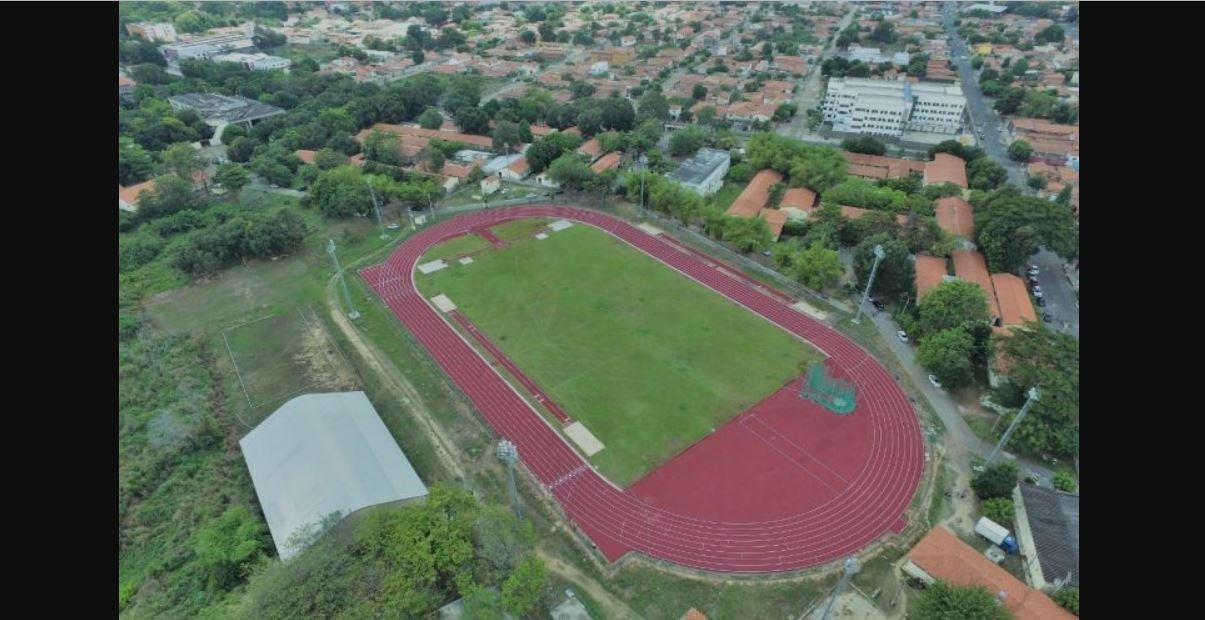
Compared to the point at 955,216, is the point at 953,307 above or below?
below

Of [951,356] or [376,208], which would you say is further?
[376,208]

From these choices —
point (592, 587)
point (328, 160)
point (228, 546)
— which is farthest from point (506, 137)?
point (592, 587)

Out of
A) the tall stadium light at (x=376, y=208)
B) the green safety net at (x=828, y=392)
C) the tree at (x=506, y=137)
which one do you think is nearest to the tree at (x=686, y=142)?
the tree at (x=506, y=137)

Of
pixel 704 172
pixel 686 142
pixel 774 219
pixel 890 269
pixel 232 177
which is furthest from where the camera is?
pixel 686 142

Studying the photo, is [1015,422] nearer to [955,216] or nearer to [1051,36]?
[955,216]

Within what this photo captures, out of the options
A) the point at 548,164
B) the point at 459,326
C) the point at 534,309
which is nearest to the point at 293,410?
the point at 459,326

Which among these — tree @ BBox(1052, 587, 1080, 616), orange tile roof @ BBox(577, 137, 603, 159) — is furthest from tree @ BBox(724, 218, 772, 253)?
tree @ BBox(1052, 587, 1080, 616)
